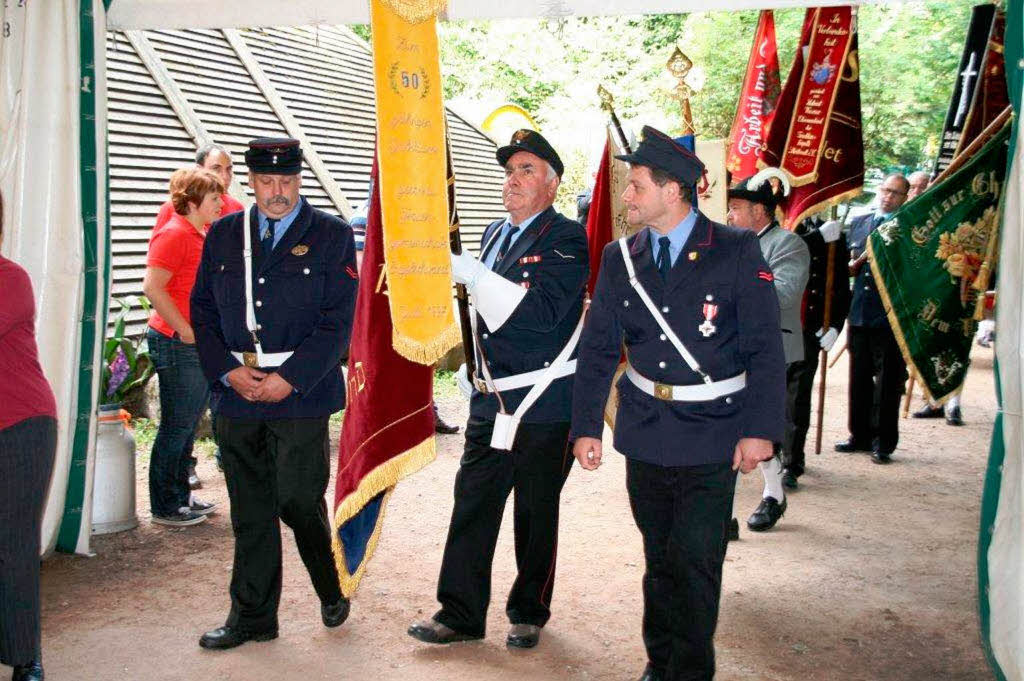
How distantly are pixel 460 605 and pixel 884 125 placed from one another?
15687mm

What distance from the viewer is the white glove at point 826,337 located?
7.66 metres

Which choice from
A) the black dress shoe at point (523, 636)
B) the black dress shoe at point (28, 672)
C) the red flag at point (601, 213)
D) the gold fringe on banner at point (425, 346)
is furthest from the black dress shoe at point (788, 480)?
the black dress shoe at point (28, 672)

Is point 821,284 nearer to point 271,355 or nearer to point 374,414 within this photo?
point 374,414

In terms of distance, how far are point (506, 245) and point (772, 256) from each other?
2.52 m

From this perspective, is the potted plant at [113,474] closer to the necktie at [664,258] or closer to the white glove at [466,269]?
the white glove at [466,269]

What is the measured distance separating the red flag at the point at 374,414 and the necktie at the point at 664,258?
3.79 ft

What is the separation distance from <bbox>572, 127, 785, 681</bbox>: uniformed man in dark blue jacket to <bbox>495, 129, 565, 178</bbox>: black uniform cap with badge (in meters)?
0.60

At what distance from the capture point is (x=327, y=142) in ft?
43.7

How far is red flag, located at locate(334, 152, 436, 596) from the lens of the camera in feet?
14.6

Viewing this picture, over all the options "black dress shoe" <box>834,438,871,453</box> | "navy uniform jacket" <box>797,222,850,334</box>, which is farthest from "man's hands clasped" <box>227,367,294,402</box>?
"black dress shoe" <box>834,438,871,453</box>

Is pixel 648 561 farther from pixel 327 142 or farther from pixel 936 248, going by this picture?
pixel 327 142

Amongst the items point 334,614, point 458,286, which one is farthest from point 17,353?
point 334,614

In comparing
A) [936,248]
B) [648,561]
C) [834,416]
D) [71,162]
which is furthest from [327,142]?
[648,561]

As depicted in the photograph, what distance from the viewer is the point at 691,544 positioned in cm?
378
